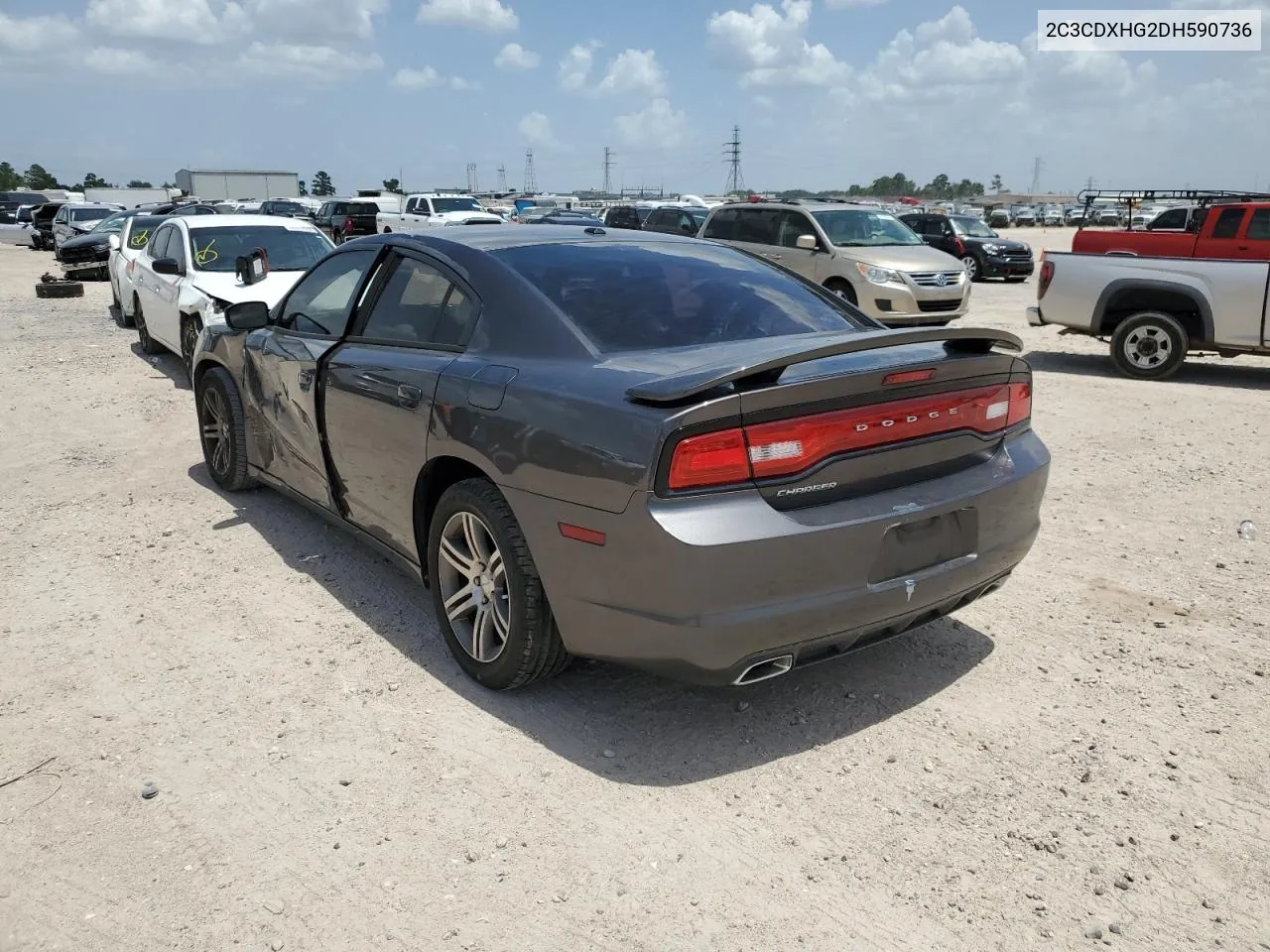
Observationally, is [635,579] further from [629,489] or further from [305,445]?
[305,445]

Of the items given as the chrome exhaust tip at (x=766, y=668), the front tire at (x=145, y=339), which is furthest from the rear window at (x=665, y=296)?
Answer: the front tire at (x=145, y=339)

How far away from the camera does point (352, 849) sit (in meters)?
2.90

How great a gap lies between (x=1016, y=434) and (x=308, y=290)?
3464mm

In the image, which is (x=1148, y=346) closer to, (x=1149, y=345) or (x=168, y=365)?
(x=1149, y=345)

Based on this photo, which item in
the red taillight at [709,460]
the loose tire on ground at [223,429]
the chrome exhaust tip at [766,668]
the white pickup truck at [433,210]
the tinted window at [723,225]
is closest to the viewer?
the red taillight at [709,460]

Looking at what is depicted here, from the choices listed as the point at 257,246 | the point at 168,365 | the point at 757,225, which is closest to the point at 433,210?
the point at 757,225

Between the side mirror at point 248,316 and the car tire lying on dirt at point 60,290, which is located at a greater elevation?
the side mirror at point 248,316

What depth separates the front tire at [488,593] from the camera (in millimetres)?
3432

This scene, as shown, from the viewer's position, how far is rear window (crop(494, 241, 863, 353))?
369 cm

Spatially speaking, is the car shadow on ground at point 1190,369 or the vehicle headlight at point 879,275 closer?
the car shadow on ground at point 1190,369

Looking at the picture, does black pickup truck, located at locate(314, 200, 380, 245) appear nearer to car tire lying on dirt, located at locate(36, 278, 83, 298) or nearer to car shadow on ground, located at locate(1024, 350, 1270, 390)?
car tire lying on dirt, located at locate(36, 278, 83, 298)

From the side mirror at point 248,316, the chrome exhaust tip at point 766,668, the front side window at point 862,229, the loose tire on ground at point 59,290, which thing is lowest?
the chrome exhaust tip at point 766,668

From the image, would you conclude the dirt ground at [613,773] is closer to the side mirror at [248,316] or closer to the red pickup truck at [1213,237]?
the side mirror at [248,316]

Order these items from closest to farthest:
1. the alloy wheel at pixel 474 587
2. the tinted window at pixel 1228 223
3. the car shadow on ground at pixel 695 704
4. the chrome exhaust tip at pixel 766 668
A: the chrome exhaust tip at pixel 766 668, the car shadow on ground at pixel 695 704, the alloy wheel at pixel 474 587, the tinted window at pixel 1228 223
